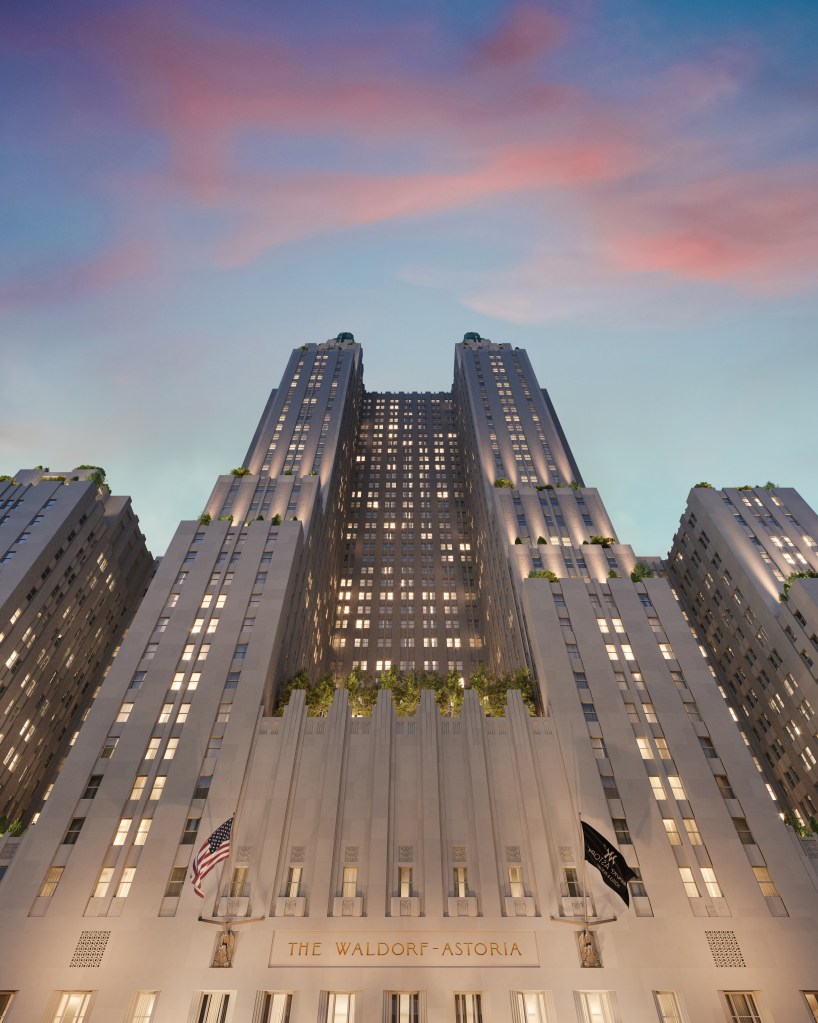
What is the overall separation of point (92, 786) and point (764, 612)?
86926 millimetres

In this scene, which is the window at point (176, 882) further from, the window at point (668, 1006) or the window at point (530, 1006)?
the window at point (668, 1006)

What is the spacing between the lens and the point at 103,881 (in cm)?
4622

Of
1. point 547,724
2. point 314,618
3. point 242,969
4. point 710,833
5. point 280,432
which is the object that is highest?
point 280,432

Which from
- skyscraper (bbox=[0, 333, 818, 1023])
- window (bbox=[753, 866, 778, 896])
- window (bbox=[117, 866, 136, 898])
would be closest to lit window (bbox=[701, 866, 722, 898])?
skyscraper (bbox=[0, 333, 818, 1023])

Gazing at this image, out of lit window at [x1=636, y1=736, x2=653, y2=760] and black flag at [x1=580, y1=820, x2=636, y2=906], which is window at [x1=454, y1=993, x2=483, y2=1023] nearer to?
black flag at [x1=580, y1=820, x2=636, y2=906]

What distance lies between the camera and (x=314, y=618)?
97.8 metres

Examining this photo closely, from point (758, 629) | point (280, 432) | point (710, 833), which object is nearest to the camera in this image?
point (710, 833)

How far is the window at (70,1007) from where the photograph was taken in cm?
3919

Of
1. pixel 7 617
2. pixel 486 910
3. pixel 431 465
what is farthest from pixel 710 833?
pixel 431 465

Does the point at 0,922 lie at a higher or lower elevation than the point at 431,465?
lower

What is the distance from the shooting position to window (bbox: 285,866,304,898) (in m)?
45.7

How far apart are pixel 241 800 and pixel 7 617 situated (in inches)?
1883

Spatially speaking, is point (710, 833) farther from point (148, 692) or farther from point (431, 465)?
point (431, 465)

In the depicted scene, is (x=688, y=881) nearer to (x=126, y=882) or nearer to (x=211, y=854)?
(x=211, y=854)
